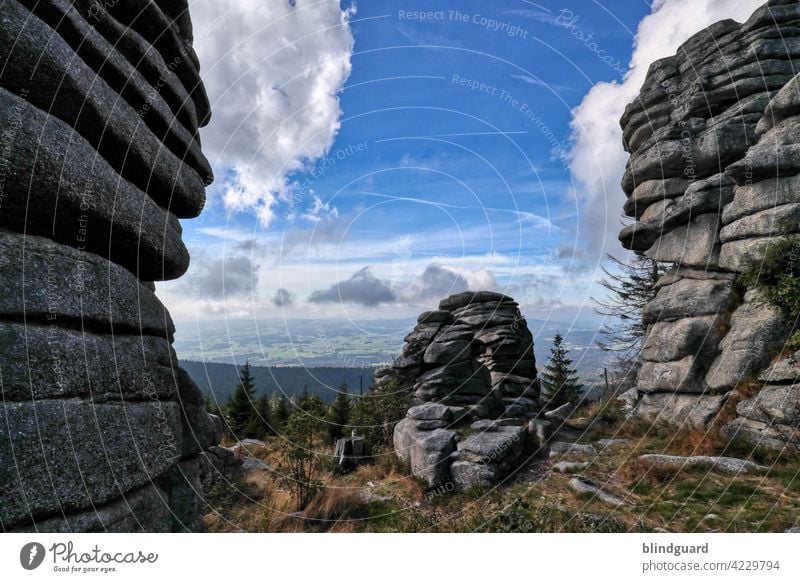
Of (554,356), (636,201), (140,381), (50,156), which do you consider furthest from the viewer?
(554,356)

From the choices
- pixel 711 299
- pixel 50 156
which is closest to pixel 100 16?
pixel 50 156

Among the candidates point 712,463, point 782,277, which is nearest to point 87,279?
point 712,463

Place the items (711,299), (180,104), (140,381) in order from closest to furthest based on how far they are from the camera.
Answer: (140,381) < (180,104) < (711,299)

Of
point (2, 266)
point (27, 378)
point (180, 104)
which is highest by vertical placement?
point (180, 104)

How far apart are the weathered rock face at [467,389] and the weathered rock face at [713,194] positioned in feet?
25.1

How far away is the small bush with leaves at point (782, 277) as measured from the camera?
43.2 ft

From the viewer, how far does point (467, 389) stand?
2469cm

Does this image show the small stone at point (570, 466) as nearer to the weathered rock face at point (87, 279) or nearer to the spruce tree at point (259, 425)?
the weathered rock face at point (87, 279)

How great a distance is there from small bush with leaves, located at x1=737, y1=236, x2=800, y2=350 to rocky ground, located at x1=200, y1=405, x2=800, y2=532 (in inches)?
205

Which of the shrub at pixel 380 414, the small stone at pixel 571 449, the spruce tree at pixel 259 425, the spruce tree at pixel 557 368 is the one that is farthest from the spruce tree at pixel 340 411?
the spruce tree at pixel 557 368

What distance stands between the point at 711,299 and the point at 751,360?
12.4 ft

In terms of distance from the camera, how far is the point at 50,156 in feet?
16.8

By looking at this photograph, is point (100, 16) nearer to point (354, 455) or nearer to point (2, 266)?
point (2, 266)

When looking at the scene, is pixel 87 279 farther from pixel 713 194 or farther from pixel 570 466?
pixel 713 194
